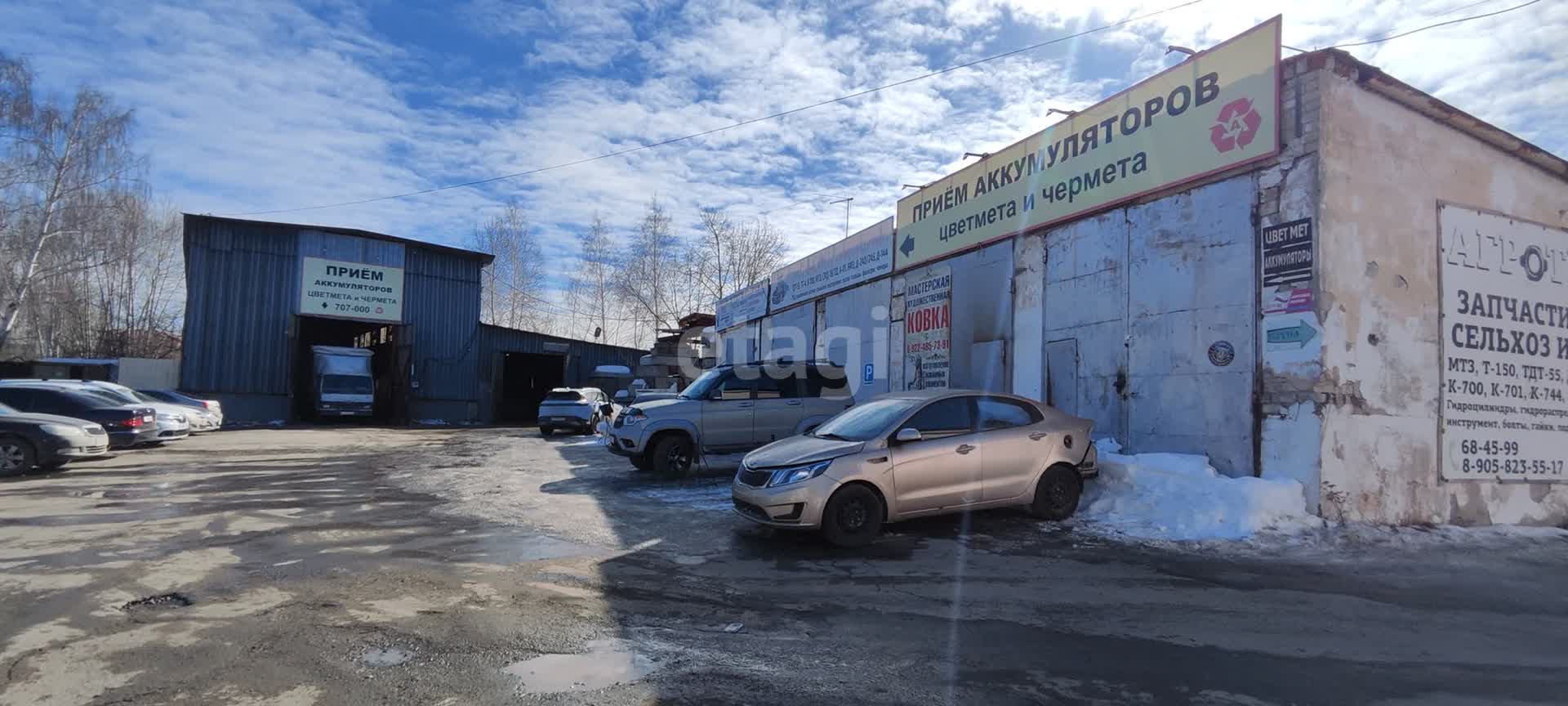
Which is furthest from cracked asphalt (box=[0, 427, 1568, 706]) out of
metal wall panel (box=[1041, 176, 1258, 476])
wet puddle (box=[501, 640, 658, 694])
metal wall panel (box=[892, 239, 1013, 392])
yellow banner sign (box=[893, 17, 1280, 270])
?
metal wall panel (box=[892, 239, 1013, 392])

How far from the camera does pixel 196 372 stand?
29.7m

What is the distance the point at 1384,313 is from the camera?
935 cm

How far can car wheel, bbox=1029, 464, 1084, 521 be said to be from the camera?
8.80 m

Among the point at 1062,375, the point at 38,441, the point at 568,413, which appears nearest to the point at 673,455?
the point at 1062,375

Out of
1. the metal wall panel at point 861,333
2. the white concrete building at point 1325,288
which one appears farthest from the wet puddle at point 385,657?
the metal wall panel at point 861,333

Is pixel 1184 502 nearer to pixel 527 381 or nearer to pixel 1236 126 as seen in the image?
pixel 1236 126

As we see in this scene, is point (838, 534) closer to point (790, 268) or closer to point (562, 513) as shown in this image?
point (562, 513)

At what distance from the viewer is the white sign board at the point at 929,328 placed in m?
15.7

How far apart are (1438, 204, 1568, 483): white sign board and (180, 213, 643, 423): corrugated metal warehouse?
3302 cm

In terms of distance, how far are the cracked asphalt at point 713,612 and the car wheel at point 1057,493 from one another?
20 centimetres

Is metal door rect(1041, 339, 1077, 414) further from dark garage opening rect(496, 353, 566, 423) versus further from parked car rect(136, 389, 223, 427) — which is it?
dark garage opening rect(496, 353, 566, 423)

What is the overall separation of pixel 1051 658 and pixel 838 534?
3.09 meters

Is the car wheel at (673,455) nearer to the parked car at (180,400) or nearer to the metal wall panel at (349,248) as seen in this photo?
the parked car at (180,400)

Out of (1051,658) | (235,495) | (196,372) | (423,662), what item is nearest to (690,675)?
(423,662)
